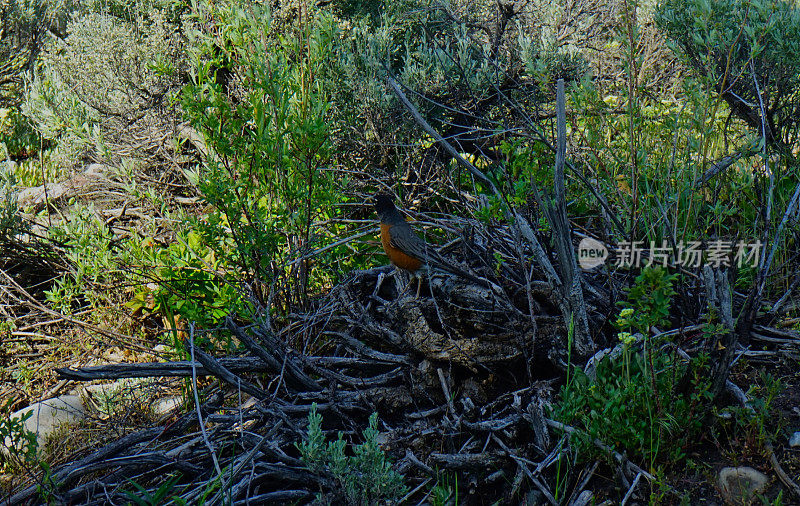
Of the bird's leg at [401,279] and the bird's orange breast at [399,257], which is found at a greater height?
the bird's orange breast at [399,257]

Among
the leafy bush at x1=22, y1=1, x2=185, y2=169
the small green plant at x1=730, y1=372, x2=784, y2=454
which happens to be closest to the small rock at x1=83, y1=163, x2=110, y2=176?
the leafy bush at x1=22, y1=1, x2=185, y2=169

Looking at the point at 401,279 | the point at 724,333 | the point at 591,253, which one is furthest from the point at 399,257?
the point at 724,333

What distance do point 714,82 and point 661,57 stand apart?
14.6 feet

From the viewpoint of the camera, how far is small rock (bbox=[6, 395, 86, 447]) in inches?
150

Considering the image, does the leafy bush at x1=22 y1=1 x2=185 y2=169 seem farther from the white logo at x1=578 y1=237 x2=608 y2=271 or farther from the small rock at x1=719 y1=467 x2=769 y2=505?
the small rock at x1=719 y1=467 x2=769 y2=505

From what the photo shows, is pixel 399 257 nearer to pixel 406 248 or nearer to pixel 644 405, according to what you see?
pixel 406 248

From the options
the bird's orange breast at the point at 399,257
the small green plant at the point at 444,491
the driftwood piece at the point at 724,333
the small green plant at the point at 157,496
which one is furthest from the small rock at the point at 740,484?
the small green plant at the point at 157,496

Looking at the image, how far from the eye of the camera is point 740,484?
2.39 m

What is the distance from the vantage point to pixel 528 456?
107 inches

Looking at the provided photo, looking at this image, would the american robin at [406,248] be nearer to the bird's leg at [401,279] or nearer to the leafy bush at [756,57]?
the bird's leg at [401,279]

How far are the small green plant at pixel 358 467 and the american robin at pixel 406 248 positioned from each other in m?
0.97

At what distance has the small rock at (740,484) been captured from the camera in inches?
93.1

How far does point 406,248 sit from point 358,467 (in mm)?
1210

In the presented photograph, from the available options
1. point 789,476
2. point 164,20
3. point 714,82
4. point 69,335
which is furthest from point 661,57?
point 69,335
